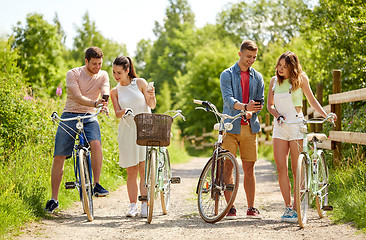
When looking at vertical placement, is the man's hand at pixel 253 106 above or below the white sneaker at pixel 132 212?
above

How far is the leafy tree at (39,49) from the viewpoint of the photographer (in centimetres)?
3306

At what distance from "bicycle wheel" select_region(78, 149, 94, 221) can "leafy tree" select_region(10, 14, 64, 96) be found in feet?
89.6

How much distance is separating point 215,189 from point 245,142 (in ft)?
2.30

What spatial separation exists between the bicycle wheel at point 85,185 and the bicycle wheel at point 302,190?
2.39 metres

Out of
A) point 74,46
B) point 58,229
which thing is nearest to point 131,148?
point 58,229

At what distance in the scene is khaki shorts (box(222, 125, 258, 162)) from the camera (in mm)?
6590

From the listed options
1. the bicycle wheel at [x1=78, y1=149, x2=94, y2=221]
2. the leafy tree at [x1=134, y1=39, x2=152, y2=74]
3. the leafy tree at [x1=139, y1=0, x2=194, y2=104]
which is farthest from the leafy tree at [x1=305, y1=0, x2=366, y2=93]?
the leafy tree at [x1=134, y1=39, x2=152, y2=74]

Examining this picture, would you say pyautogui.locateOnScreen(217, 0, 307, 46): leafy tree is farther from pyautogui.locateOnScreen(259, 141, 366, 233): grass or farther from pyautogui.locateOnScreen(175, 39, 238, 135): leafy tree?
pyautogui.locateOnScreen(259, 141, 366, 233): grass

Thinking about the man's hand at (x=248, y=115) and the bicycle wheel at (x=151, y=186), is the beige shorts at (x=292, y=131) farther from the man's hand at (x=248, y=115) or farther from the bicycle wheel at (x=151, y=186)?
the bicycle wheel at (x=151, y=186)

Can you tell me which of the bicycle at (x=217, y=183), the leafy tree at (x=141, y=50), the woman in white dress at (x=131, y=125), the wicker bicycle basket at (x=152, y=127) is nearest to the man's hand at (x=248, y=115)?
the bicycle at (x=217, y=183)

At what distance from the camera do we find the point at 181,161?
2008cm

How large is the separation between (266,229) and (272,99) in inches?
63.5

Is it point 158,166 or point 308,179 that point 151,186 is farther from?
point 308,179

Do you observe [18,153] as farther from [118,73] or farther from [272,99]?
[272,99]
